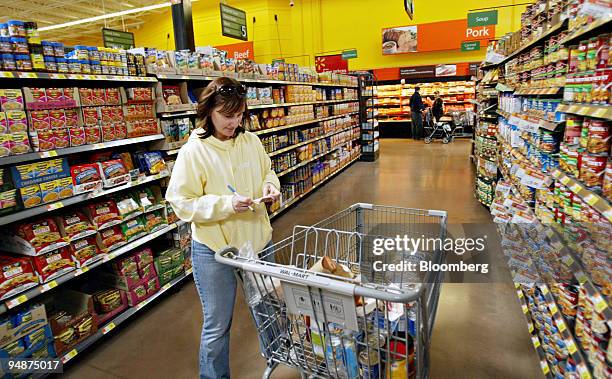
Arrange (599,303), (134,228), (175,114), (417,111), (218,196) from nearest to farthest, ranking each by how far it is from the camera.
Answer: (599,303) < (218,196) < (134,228) < (175,114) < (417,111)

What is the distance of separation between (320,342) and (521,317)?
229 cm

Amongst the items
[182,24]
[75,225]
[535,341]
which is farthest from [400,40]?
[75,225]

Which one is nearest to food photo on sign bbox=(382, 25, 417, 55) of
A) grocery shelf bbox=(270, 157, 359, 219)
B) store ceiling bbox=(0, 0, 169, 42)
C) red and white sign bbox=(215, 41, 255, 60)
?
red and white sign bbox=(215, 41, 255, 60)

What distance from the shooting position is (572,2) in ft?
7.32

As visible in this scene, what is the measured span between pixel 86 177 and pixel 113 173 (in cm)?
22

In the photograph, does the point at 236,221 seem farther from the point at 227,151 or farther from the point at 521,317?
the point at 521,317

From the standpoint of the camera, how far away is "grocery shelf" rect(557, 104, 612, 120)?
159 centimetres

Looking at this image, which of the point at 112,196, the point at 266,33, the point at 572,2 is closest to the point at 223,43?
the point at 266,33

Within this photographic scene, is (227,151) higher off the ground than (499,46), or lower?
lower

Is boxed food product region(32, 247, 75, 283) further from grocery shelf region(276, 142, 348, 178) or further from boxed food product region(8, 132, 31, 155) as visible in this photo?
grocery shelf region(276, 142, 348, 178)

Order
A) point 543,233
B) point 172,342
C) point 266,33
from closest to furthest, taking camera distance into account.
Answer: point 543,233, point 172,342, point 266,33

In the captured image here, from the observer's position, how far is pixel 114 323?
305 cm

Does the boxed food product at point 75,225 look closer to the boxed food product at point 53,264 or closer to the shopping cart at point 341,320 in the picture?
the boxed food product at point 53,264

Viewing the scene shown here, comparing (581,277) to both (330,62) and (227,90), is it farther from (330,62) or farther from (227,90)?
(330,62)
